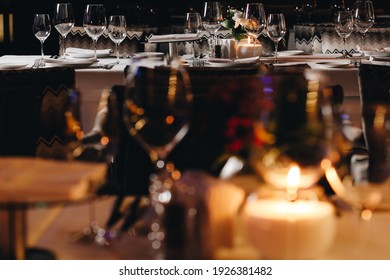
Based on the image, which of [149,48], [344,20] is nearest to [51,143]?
[344,20]

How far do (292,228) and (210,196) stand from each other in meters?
0.10

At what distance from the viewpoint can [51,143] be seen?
197 centimetres

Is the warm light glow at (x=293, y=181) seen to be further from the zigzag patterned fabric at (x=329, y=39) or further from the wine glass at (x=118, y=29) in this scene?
the zigzag patterned fabric at (x=329, y=39)

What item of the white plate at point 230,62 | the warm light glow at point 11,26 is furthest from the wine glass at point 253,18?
the warm light glow at point 11,26

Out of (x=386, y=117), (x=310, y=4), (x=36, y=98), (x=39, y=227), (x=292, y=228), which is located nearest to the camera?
(x=292, y=228)

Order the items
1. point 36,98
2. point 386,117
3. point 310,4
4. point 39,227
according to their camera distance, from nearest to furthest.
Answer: point 39,227 < point 386,117 < point 36,98 < point 310,4

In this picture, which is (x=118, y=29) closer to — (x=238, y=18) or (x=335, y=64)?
(x=238, y=18)

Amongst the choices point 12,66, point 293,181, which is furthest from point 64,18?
point 293,181

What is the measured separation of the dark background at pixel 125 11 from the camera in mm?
6227

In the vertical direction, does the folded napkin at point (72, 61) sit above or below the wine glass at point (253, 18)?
below

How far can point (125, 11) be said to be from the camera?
630cm

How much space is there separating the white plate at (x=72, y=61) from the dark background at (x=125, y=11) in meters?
3.13

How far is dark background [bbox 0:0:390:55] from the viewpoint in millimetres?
6227
